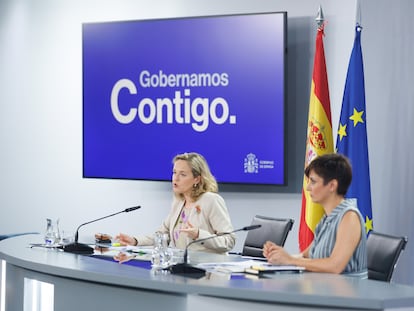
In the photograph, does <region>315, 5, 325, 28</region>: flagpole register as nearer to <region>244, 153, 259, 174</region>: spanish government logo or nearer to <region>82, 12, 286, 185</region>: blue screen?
<region>82, 12, 286, 185</region>: blue screen

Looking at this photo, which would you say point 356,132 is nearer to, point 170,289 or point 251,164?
point 251,164

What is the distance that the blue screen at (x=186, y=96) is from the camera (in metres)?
6.63

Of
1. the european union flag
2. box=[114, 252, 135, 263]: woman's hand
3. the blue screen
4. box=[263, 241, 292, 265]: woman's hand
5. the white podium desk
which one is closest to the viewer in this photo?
the white podium desk

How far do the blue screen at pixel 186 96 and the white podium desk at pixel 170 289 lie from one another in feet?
6.95

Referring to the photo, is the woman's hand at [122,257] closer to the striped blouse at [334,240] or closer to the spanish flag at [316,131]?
the striped blouse at [334,240]

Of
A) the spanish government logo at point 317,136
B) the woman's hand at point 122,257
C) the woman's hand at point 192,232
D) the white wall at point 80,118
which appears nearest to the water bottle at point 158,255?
the woman's hand at point 122,257

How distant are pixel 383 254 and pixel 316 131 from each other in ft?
7.44

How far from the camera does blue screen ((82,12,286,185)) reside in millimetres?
6629

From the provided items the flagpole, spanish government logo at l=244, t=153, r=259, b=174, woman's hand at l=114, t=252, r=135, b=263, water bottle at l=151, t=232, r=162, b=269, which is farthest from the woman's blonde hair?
the flagpole

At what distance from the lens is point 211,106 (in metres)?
Result: 6.90

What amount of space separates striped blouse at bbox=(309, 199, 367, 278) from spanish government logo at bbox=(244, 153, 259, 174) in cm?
255

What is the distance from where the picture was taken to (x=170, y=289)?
366 cm

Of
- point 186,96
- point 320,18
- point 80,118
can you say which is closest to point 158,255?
point 320,18

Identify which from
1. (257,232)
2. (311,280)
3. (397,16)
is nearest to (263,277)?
(311,280)
